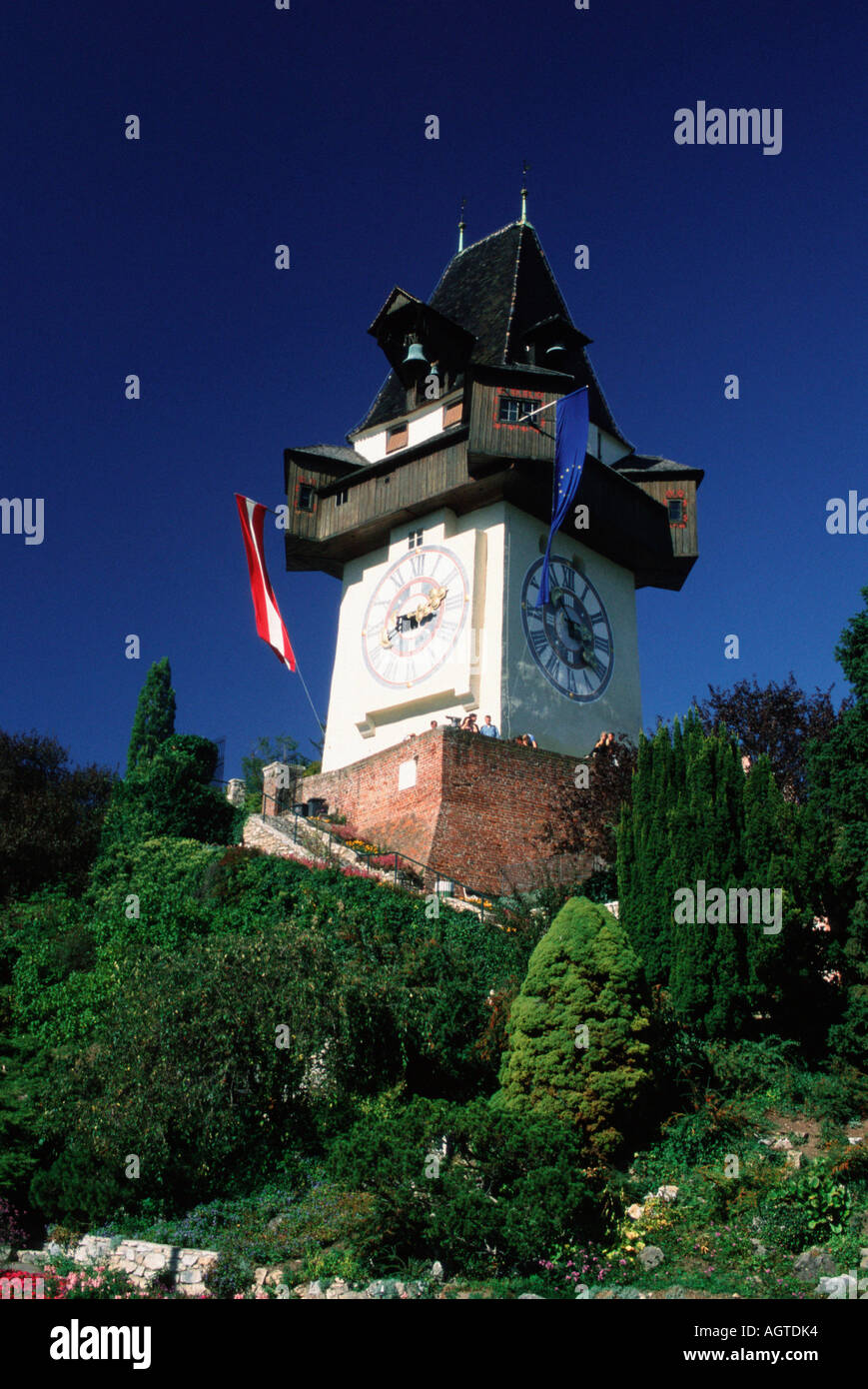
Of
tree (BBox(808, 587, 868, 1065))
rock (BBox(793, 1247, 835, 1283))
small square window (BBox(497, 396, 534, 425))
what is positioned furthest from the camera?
small square window (BBox(497, 396, 534, 425))

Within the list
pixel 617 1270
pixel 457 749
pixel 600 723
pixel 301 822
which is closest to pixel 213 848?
pixel 301 822

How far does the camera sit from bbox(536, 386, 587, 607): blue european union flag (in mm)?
30047

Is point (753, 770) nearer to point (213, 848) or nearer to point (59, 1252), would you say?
point (59, 1252)

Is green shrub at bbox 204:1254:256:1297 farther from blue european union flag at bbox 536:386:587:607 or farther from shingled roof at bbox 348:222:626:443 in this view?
shingled roof at bbox 348:222:626:443

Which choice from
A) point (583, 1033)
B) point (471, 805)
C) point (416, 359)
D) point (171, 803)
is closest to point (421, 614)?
point (471, 805)

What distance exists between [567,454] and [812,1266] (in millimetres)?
20920

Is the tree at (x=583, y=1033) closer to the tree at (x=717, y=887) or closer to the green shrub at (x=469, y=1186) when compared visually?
the green shrub at (x=469, y=1186)

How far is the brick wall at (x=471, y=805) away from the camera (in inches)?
1059

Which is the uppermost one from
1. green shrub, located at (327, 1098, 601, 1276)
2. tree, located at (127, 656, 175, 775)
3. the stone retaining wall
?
tree, located at (127, 656, 175, 775)

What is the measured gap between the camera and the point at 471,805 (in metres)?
27.6

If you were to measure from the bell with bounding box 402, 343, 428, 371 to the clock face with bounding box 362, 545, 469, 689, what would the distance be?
501cm

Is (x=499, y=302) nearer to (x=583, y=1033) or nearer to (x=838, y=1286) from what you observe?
(x=583, y=1033)

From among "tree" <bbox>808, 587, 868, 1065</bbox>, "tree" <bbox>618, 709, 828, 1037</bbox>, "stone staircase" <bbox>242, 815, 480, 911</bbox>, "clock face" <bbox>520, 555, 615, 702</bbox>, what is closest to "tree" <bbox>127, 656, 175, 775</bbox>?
"stone staircase" <bbox>242, 815, 480, 911</bbox>

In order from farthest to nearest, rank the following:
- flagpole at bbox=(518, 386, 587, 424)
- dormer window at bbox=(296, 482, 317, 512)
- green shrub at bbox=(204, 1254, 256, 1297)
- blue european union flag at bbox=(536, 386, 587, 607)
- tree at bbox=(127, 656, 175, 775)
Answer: tree at bbox=(127, 656, 175, 775) < dormer window at bbox=(296, 482, 317, 512) < flagpole at bbox=(518, 386, 587, 424) < blue european union flag at bbox=(536, 386, 587, 607) < green shrub at bbox=(204, 1254, 256, 1297)
